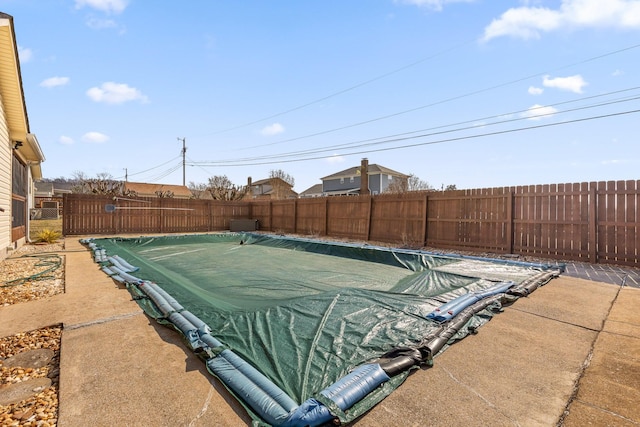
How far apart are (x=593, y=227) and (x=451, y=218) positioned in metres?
2.68

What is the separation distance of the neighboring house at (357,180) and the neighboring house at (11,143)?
67.8 feet

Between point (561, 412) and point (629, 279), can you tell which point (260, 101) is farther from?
point (561, 412)

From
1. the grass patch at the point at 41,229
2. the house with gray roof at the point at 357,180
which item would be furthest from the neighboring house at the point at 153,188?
the grass patch at the point at 41,229

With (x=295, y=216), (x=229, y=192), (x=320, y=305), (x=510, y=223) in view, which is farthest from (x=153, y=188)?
(x=320, y=305)

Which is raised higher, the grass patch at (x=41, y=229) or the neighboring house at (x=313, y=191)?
the neighboring house at (x=313, y=191)

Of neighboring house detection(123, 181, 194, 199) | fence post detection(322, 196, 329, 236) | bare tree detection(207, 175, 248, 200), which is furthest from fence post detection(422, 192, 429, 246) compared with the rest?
neighboring house detection(123, 181, 194, 199)

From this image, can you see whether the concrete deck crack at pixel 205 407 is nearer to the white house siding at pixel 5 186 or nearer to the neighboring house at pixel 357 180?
the white house siding at pixel 5 186

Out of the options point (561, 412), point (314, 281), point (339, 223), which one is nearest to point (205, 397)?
point (561, 412)

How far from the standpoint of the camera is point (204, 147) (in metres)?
27.8

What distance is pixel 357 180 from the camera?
91.1 feet

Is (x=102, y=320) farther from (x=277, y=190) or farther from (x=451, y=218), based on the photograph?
(x=277, y=190)

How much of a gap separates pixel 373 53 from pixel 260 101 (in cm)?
654

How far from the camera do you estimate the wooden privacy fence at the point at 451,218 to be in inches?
208

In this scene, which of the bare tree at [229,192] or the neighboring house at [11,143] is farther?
the bare tree at [229,192]
